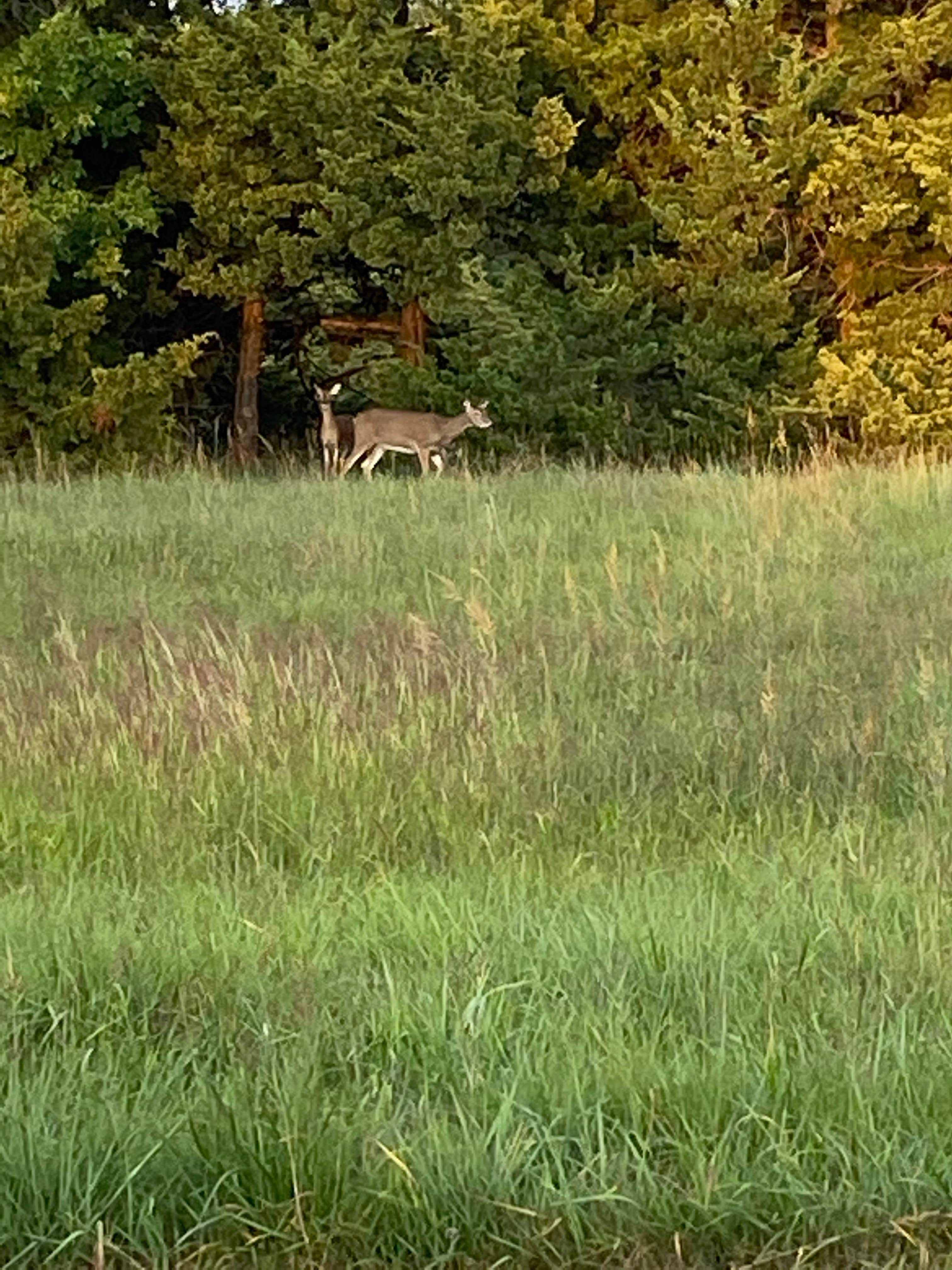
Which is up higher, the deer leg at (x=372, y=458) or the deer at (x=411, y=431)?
the deer at (x=411, y=431)

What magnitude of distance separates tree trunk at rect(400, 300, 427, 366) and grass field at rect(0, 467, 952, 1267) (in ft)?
38.8

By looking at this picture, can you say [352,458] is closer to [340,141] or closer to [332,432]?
[332,432]

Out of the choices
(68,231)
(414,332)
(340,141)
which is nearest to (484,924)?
(340,141)

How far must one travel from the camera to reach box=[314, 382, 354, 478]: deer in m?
17.5

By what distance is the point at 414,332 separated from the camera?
61.9 feet

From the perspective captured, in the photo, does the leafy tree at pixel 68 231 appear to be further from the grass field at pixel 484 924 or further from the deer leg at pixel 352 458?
the grass field at pixel 484 924

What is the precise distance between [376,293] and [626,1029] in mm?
17687

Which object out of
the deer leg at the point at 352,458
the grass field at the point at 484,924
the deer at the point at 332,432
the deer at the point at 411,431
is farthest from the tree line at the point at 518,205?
the grass field at the point at 484,924

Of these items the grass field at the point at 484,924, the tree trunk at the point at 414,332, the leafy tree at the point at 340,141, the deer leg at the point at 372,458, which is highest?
the leafy tree at the point at 340,141

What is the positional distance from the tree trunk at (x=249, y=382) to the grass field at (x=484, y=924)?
1184 centimetres

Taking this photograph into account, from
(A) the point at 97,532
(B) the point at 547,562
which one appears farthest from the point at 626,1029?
(A) the point at 97,532

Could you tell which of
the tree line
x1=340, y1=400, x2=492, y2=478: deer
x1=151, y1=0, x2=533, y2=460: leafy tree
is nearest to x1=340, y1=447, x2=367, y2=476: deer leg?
x1=340, y1=400, x2=492, y2=478: deer

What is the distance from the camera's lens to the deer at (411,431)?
1703 cm

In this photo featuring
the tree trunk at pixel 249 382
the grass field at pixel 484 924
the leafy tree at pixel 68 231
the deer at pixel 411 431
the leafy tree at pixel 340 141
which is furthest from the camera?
the tree trunk at pixel 249 382
